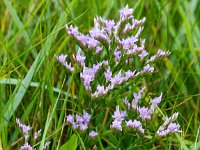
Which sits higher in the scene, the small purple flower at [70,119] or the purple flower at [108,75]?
the purple flower at [108,75]

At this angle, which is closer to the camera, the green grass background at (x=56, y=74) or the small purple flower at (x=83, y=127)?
the small purple flower at (x=83, y=127)

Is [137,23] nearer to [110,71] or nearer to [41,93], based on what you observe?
[110,71]

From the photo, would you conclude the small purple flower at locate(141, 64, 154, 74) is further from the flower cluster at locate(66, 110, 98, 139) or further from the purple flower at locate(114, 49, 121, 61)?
the flower cluster at locate(66, 110, 98, 139)

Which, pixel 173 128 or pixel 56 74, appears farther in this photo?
pixel 56 74

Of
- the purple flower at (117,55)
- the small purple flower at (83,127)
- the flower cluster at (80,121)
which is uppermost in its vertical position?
the purple flower at (117,55)

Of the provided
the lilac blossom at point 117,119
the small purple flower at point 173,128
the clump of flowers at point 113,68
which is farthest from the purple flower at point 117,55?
the small purple flower at point 173,128

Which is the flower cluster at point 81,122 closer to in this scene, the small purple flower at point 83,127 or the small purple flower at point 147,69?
the small purple flower at point 83,127

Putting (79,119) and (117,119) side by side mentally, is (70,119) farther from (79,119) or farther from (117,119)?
(117,119)

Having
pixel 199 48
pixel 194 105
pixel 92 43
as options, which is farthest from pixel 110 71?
pixel 199 48

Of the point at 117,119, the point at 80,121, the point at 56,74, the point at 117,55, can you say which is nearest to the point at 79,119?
the point at 80,121

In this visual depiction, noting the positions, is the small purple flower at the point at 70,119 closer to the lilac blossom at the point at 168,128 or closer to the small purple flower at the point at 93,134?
the small purple flower at the point at 93,134
